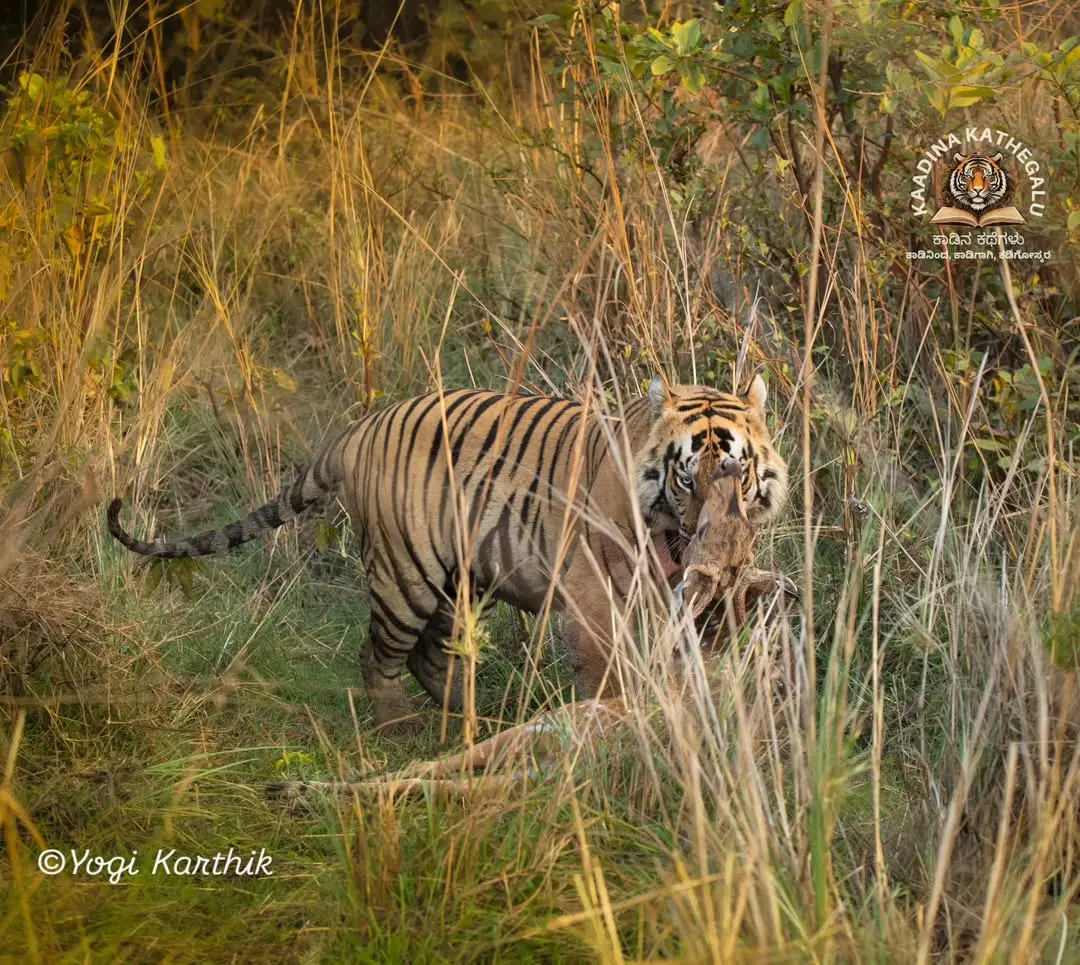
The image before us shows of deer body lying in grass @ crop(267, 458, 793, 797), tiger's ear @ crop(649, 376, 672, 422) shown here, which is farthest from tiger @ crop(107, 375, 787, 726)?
deer body lying in grass @ crop(267, 458, 793, 797)

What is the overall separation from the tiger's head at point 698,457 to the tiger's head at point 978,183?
64.6 inches

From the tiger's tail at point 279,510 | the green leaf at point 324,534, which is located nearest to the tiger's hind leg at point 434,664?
the green leaf at point 324,534

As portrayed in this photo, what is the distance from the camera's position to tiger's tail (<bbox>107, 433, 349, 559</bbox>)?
14.7ft

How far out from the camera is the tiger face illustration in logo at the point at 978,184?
5.22 m

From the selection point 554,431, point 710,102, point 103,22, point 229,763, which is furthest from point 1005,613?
point 103,22

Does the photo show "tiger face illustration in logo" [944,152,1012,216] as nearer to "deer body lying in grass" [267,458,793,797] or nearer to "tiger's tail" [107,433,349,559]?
"deer body lying in grass" [267,458,793,797]

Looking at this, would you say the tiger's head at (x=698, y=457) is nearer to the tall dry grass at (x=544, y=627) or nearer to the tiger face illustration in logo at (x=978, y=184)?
the tall dry grass at (x=544, y=627)

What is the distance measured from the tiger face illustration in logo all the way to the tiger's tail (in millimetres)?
2343

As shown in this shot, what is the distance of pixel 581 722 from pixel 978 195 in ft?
9.24

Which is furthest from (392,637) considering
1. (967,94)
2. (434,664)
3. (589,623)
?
(967,94)

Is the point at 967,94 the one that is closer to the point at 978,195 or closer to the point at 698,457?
the point at 978,195

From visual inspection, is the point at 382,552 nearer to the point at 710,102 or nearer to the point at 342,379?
the point at 342,379

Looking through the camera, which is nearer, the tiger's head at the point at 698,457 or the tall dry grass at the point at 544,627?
the tall dry grass at the point at 544,627

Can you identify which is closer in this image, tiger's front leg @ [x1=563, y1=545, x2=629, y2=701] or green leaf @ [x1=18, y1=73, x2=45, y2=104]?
tiger's front leg @ [x1=563, y1=545, x2=629, y2=701]
